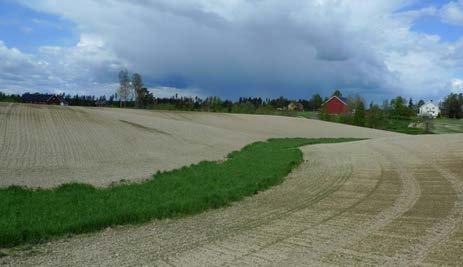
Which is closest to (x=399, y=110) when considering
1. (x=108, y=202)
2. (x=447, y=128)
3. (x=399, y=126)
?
(x=399, y=126)

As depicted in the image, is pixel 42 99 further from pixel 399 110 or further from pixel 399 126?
pixel 399 110

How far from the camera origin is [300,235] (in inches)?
420

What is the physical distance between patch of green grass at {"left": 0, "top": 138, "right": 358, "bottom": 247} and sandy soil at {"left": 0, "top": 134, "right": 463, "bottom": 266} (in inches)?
23.6

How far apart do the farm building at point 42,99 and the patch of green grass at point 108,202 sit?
125 meters

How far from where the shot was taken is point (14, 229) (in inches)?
421

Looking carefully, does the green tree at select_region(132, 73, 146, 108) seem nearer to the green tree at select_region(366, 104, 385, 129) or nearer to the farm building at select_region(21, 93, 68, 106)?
the farm building at select_region(21, 93, 68, 106)

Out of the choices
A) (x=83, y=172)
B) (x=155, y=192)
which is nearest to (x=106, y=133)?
(x=83, y=172)

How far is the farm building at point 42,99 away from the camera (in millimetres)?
138500

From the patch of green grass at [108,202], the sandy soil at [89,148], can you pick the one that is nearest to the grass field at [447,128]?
the sandy soil at [89,148]

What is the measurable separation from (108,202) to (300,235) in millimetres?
6850

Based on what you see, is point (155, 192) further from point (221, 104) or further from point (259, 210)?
point (221, 104)

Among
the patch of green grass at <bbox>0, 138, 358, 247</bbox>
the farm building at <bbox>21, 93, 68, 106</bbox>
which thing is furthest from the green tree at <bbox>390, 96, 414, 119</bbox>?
the patch of green grass at <bbox>0, 138, 358, 247</bbox>

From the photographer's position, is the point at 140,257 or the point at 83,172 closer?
the point at 140,257

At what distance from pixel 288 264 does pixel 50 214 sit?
727 centimetres
